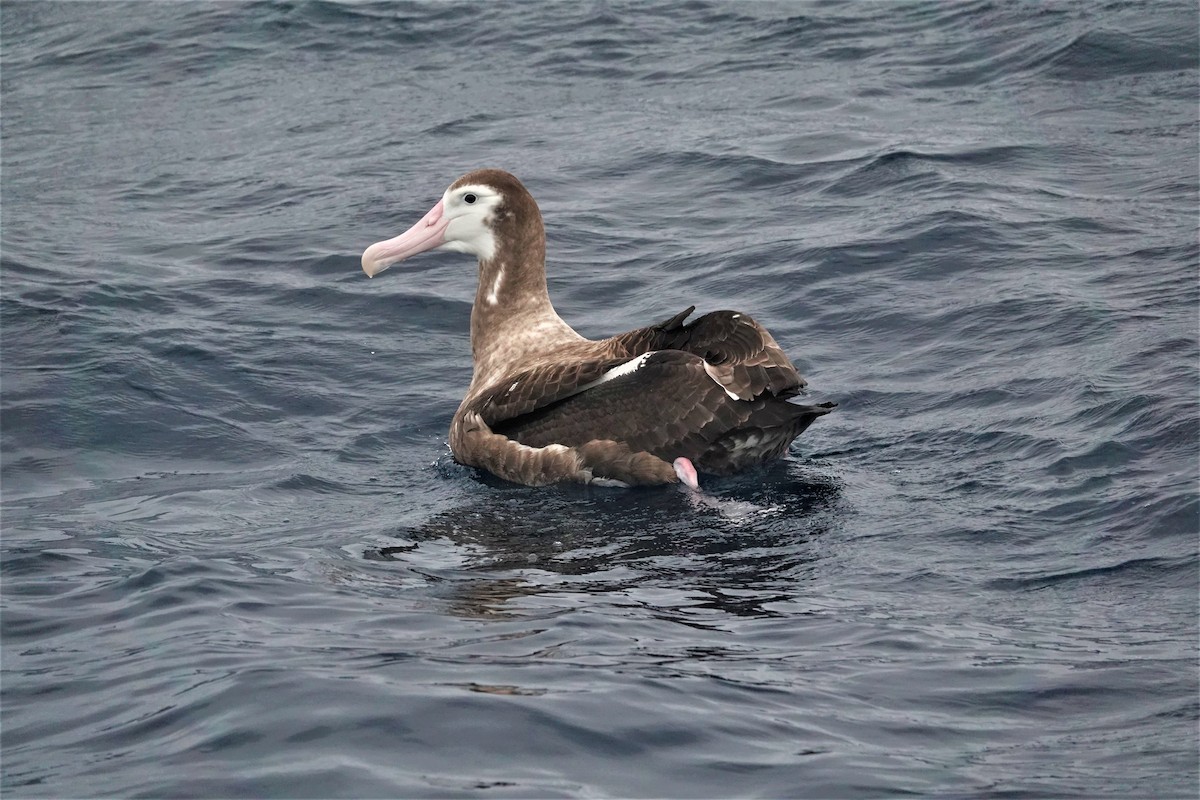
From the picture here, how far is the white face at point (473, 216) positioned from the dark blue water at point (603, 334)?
4.46ft

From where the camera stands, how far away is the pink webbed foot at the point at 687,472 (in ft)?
30.9

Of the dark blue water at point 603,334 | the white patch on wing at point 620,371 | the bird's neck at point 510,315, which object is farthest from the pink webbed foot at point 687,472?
the bird's neck at point 510,315

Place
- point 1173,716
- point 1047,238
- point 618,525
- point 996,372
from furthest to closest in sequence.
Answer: point 1047,238
point 996,372
point 618,525
point 1173,716

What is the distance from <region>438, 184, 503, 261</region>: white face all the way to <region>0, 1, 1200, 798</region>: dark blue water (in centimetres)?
136

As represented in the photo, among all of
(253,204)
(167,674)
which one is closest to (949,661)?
(167,674)

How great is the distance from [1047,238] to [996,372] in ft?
9.25

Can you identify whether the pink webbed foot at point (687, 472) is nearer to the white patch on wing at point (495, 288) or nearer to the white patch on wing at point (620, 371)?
the white patch on wing at point (620, 371)

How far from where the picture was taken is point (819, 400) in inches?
438

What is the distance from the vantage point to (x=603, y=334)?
12.9 metres

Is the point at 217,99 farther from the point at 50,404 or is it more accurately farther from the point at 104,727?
the point at 104,727

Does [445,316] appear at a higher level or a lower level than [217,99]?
lower

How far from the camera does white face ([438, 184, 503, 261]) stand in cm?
1103

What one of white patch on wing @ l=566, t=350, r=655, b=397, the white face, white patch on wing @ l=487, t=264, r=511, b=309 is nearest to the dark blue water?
white patch on wing @ l=566, t=350, r=655, b=397

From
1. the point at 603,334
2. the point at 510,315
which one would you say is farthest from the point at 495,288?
the point at 603,334
